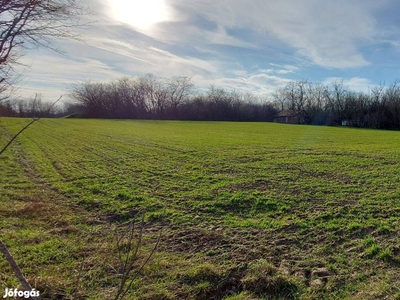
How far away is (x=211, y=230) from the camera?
449cm

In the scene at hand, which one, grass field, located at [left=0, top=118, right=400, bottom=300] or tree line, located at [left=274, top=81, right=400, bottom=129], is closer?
grass field, located at [left=0, top=118, right=400, bottom=300]

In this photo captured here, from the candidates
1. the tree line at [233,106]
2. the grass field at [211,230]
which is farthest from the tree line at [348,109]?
the grass field at [211,230]

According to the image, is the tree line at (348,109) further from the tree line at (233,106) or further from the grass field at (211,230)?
the grass field at (211,230)

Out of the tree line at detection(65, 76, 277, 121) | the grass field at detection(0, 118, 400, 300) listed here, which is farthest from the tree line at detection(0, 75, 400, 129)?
the grass field at detection(0, 118, 400, 300)

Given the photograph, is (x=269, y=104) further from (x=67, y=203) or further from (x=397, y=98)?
(x=67, y=203)

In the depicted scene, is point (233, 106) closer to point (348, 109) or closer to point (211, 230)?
point (348, 109)

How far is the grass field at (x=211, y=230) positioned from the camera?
2990 mm

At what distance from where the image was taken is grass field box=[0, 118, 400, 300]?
2990 mm

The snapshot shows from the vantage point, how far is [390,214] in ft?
16.1

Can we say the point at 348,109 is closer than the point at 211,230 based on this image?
No

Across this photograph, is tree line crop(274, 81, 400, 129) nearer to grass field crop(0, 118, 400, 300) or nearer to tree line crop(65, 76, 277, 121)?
tree line crop(65, 76, 277, 121)

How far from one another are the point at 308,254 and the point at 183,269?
199 centimetres

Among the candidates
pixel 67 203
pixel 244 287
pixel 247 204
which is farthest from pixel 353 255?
pixel 67 203

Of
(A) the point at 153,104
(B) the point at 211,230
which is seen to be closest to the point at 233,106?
(A) the point at 153,104
